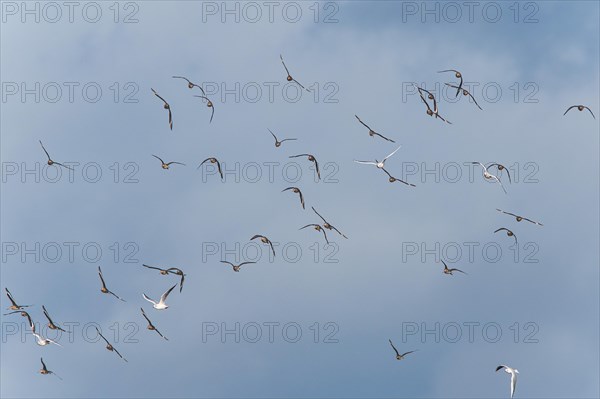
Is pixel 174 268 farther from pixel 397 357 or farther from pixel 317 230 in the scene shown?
pixel 397 357

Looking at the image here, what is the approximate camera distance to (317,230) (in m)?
52.4

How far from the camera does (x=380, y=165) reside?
5075 centimetres

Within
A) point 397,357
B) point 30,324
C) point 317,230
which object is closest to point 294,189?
point 317,230

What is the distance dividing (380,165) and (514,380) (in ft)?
38.8

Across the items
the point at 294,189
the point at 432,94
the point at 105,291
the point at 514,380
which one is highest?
the point at 432,94

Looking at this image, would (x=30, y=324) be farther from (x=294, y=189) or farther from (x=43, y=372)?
(x=294, y=189)

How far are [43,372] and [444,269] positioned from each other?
768 inches

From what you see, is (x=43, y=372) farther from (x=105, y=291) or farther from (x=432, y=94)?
(x=432, y=94)

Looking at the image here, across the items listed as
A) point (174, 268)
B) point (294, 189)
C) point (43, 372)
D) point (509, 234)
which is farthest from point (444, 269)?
point (43, 372)

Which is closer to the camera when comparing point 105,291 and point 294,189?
point 105,291

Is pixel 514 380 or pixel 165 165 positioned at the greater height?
pixel 165 165

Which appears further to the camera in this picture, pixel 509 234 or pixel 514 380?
pixel 509 234

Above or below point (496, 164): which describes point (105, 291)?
below

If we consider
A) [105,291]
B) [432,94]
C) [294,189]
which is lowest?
[105,291]
